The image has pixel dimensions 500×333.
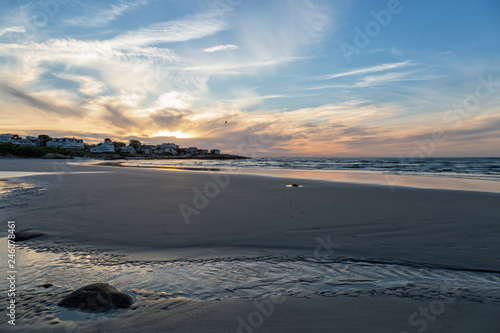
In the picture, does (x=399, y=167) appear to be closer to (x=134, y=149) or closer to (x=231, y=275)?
(x=231, y=275)

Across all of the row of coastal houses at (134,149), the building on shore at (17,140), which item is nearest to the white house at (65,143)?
the building on shore at (17,140)

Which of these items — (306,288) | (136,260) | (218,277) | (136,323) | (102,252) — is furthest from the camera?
(102,252)

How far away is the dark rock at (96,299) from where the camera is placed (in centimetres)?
323

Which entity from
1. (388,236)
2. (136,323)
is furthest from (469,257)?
(136,323)

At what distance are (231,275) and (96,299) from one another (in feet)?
5.99

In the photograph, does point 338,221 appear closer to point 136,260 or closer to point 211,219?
point 211,219

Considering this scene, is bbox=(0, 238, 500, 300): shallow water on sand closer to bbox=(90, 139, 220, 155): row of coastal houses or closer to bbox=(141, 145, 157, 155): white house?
bbox=(90, 139, 220, 155): row of coastal houses

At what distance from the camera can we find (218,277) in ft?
13.8

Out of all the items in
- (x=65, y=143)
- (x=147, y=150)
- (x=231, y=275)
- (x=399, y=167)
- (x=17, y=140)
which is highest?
(x=17, y=140)

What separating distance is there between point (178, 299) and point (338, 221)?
5257mm

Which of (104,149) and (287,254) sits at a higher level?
(104,149)

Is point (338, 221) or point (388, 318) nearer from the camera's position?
point (388, 318)

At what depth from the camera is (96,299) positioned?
3281 mm

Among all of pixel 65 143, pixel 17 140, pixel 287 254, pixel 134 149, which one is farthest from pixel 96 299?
pixel 134 149
